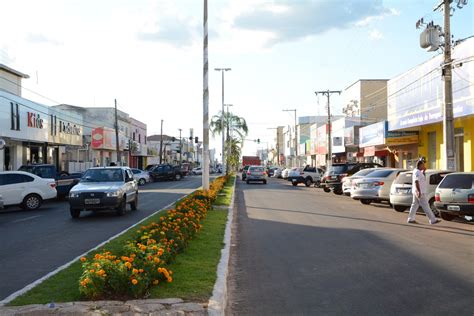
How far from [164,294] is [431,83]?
25.0 m

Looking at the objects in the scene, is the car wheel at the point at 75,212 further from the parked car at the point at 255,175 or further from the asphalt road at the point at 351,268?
the parked car at the point at 255,175

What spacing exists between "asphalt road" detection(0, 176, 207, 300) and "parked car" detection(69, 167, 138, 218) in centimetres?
42

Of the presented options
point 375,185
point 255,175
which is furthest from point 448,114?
point 255,175

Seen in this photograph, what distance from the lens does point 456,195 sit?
13.8 meters

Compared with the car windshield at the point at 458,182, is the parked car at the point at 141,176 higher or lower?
lower

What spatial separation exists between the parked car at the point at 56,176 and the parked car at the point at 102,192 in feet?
22.4

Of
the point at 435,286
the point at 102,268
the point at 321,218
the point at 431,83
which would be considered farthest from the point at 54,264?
the point at 431,83

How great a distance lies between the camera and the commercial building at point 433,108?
2298 centimetres

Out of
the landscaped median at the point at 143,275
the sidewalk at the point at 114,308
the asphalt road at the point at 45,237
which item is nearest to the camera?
the sidewalk at the point at 114,308

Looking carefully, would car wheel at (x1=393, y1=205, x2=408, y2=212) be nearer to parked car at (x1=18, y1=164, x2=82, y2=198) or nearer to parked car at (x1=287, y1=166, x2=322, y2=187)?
parked car at (x1=18, y1=164, x2=82, y2=198)

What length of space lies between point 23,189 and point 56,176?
4492 millimetres

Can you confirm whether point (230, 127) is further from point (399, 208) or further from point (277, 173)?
point (399, 208)

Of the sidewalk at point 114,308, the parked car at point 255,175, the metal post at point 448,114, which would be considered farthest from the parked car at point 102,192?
the parked car at point 255,175

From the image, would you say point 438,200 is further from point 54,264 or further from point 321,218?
point 54,264
